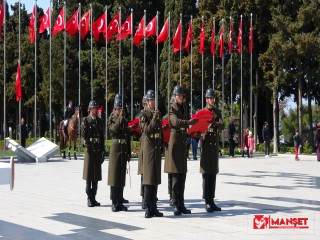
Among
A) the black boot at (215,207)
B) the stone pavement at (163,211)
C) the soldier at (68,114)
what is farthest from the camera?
the soldier at (68,114)

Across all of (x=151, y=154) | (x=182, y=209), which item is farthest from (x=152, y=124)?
(x=182, y=209)

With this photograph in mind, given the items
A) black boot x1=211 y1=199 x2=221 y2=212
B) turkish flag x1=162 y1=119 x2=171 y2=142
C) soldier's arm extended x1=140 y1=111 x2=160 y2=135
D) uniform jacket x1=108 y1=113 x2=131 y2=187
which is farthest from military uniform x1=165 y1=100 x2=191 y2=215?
uniform jacket x1=108 y1=113 x2=131 y2=187

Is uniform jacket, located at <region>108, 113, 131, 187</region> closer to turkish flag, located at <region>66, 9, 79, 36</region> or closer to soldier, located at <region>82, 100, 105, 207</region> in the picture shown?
soldier, located at <region>82, 100, 105, 207</region>

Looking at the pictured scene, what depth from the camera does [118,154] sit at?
1045 cm

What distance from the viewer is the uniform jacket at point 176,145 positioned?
995 cm

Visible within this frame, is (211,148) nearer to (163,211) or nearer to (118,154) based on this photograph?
(163,211)

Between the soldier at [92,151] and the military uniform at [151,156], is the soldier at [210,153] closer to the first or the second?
the military uniform at [151,156]

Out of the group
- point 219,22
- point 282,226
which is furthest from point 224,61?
point 282,226

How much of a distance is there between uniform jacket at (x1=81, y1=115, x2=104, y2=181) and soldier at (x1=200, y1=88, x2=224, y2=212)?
2095 mm

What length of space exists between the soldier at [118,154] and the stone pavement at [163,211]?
0.37 metres

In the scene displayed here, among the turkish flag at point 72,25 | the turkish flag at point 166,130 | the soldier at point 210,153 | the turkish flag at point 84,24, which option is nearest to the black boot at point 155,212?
the soldier at point 210,153

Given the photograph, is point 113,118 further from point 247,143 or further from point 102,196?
Result: point 247,143

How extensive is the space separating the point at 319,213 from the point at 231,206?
1.71 metres

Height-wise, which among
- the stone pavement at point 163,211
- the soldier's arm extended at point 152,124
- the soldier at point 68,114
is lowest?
the stone pavement at point 163,211
